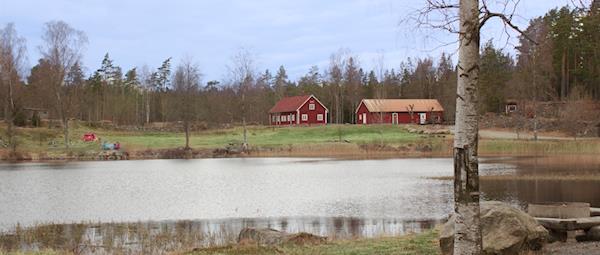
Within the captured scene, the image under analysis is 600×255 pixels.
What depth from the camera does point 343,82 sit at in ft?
359

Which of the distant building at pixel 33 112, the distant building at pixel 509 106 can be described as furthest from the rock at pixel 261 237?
the distant building at pixel 509 106

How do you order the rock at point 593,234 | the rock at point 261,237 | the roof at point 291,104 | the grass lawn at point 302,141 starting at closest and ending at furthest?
1. the rock at point 593,234
2. the rock at point 261,237
3. the grass lawn at point 302,141
4. the roof at point 291,104

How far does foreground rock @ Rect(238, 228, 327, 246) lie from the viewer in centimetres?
1433

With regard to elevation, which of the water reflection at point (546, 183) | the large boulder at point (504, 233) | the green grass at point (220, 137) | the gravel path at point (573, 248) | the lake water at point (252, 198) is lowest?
the lake water at point (252, 198)

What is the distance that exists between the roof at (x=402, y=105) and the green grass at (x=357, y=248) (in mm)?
80581

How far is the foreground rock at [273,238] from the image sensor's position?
47.0 ft

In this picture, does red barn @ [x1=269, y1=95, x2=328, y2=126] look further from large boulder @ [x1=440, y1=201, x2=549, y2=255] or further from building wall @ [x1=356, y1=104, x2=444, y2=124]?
large boulder @ [x1=440, y1=201, x2=549, y2=255]

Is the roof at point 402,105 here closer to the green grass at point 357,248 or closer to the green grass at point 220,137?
the green grass at point 220,137

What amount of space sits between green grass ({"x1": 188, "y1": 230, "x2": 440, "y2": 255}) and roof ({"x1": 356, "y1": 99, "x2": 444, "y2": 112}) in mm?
80581

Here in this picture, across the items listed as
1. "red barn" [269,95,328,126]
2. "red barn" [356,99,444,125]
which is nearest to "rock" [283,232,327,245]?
"red barn" [356,99,444,125]

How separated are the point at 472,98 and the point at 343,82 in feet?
336

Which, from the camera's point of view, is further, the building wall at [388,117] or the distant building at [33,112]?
the building wall at [388,117]

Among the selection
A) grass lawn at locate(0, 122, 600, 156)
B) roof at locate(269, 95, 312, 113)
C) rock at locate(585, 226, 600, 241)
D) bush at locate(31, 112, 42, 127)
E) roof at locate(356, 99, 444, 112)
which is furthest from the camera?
roof at locate(269, 95, 312, 113)

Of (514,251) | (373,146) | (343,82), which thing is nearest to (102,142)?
(373,146)
